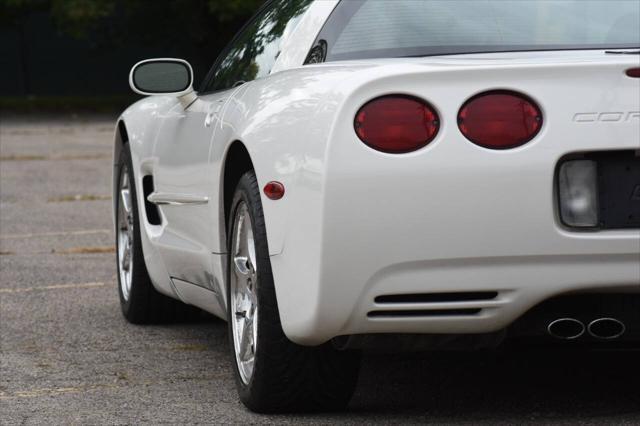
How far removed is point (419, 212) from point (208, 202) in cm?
140

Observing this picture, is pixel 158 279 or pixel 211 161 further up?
pixel 211 161

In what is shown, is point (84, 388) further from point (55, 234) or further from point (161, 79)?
point (55, 234)

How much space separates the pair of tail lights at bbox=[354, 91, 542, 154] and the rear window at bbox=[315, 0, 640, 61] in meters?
0.51

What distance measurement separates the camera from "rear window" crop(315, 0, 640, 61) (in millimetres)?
4402

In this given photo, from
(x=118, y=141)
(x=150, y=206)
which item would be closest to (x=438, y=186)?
(x=150, y=206)

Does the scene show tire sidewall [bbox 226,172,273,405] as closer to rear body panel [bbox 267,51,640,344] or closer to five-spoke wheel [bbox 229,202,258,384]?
five-spoke wheel [bbox 229,202,258,384]

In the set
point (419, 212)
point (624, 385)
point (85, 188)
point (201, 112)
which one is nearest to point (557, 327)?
point (419, 212)

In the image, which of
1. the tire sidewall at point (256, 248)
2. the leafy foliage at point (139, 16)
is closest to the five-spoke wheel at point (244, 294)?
the tire sidewall at point (256, 248)

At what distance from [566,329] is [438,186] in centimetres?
62

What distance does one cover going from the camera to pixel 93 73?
1551 inches

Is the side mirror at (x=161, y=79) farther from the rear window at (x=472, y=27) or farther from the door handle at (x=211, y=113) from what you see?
the rear window at (x=472, y=27)

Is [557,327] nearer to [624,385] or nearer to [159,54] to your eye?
[624,385]

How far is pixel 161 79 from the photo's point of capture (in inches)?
225

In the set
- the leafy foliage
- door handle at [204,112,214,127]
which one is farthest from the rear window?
the leafy foliage
